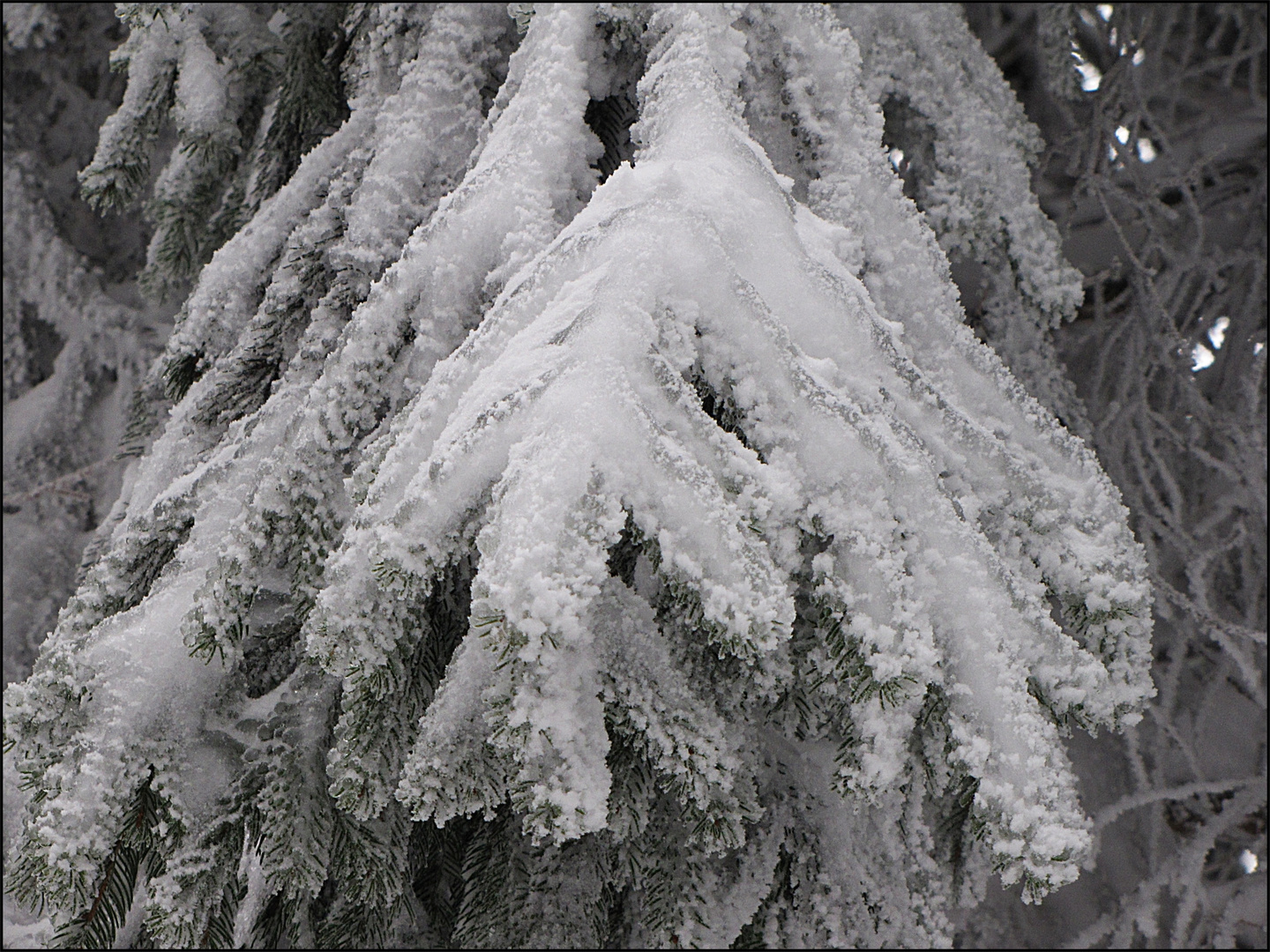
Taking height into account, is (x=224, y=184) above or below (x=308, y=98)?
below

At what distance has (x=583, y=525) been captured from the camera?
88 centimetres

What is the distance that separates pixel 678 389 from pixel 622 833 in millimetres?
625

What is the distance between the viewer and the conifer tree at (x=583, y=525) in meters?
0.96

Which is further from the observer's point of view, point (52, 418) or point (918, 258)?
point (52, 418)

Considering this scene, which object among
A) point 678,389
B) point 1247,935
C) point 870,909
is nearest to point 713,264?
point 678,389

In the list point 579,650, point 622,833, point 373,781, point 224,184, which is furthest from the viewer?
point 224,184

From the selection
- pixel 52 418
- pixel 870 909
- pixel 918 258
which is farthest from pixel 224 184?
pixel 870 909

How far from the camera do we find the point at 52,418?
9.26ft

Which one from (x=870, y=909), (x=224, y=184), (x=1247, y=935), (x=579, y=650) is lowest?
(x=1247, y=935)

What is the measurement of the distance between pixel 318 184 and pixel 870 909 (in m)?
1.56

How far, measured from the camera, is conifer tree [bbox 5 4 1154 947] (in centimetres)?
96

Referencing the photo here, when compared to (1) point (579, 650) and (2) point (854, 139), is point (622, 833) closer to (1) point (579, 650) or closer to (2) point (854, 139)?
(1) point (579, 650)

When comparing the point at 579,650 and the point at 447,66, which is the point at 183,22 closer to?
the point at 447,66

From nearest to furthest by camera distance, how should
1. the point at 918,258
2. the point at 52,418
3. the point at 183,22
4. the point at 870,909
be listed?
the point at 918,258, the point at 870,909, the point at 183,22, the point at 52,418
